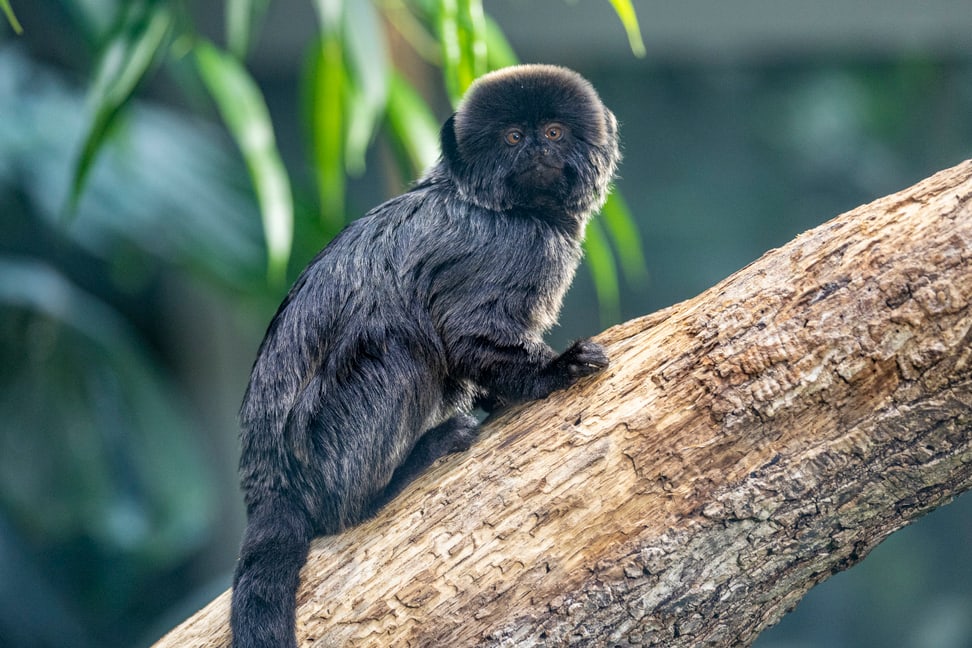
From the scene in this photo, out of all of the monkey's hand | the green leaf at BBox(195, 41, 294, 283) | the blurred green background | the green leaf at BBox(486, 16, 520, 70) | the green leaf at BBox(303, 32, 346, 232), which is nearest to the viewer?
the monkey's hand

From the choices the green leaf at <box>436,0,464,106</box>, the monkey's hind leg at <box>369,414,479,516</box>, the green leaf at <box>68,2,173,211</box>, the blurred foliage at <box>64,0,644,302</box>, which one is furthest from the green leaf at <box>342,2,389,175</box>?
the monkey's hind leg at <box>369,414,479,516</box>

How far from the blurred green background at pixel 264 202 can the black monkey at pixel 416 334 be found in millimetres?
1133

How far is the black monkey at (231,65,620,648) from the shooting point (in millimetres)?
2510

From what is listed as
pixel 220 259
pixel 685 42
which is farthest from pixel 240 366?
pixel 685 42

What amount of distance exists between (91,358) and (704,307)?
14.7 feet

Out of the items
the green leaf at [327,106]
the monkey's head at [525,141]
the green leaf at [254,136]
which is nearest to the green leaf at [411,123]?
the green leaf at [327,106]

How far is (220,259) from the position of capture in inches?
197

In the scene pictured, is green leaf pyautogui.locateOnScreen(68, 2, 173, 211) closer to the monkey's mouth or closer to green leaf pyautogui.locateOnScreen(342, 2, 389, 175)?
green leaf pyautogui.locateOnScreen(342, 2, 389, 175)

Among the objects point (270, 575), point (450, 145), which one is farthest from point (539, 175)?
point (270, 575)

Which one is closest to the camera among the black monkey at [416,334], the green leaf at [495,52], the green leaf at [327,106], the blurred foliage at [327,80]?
the black monkey at [416,334]

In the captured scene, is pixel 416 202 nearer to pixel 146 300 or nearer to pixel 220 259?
pixel 220 259

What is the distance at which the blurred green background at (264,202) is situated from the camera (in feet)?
16.3

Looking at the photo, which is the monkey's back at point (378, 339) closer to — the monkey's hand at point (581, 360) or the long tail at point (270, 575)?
the long tail at point (270, 575)

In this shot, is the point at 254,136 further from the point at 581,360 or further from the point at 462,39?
the point at 581,360
